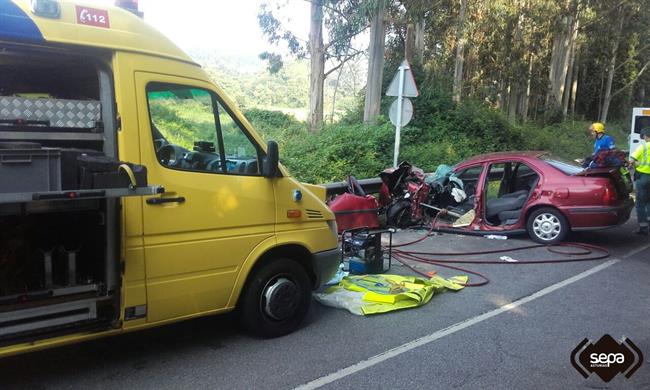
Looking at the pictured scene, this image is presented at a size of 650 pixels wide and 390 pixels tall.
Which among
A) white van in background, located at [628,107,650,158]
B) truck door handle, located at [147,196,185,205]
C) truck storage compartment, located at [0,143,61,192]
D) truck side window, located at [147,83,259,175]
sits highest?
white van in background, located at [628,107,650,158]

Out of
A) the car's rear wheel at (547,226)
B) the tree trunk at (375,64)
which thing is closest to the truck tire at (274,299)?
the car's rear wheel at (547,226)

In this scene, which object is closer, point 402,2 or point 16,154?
point 16,154

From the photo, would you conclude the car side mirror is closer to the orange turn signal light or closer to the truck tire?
the orange turn signal light

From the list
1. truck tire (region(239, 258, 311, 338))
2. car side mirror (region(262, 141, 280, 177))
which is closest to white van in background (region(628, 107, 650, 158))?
truck tire (region(239, 258, 311, 338))

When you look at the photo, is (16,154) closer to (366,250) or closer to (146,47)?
(146,47)

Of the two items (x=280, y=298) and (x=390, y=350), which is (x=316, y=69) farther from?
(x=390, y=350)

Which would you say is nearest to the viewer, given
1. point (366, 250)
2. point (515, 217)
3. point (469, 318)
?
point (469, 318)

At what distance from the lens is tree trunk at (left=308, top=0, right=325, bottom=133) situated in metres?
23.1

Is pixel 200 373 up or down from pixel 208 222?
down

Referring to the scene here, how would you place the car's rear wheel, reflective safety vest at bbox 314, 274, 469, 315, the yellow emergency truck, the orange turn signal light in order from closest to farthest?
the yellow emergency truck → the orange turn signal light → reflective safety vest at bbox 314, 274, 469, 315 → the car's rear wheel

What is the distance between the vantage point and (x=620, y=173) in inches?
333

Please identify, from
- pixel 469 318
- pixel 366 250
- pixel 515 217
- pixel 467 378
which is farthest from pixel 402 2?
pixel 467 378

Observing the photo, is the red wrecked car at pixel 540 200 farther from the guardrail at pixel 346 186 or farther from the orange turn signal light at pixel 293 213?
the orange turn signal light at pixel 293 213

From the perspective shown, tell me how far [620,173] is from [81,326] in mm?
7962
